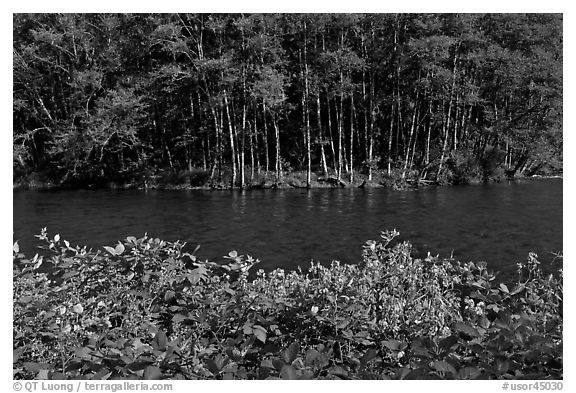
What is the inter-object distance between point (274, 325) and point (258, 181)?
99.6 ft

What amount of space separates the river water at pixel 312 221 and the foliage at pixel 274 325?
652 cm

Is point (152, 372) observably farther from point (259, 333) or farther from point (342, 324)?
point (342, 324)

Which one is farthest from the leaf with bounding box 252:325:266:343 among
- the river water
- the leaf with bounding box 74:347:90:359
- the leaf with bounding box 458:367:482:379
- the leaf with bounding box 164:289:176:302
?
the river water

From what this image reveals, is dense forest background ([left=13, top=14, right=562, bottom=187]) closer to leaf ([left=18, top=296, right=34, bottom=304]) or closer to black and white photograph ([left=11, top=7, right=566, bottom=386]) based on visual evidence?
black and white photograph ([left=11, top=7, right=566, bottom=386])

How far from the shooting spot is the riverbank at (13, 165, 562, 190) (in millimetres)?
33500

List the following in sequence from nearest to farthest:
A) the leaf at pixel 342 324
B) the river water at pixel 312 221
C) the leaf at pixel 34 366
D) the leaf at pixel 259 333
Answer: the leaf at pixel 34 366 → the leaf at pixel 259 333 → the leaf at pixel 342 324 → the river water at pixel 312 221

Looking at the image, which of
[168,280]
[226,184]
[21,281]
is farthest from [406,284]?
[226,184]

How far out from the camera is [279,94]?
3281 cm

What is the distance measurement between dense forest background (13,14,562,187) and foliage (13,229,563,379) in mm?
28734

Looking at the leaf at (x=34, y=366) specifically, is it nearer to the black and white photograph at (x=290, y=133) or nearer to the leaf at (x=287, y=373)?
the leaf at (x=287, y=373)

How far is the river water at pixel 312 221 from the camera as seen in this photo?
13008 millimetres

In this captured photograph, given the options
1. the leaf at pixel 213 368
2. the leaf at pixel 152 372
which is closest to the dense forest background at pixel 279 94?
the leaf at pixel 213 368

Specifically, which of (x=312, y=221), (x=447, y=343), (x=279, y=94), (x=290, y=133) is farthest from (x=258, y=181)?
(x=447, y=343)
